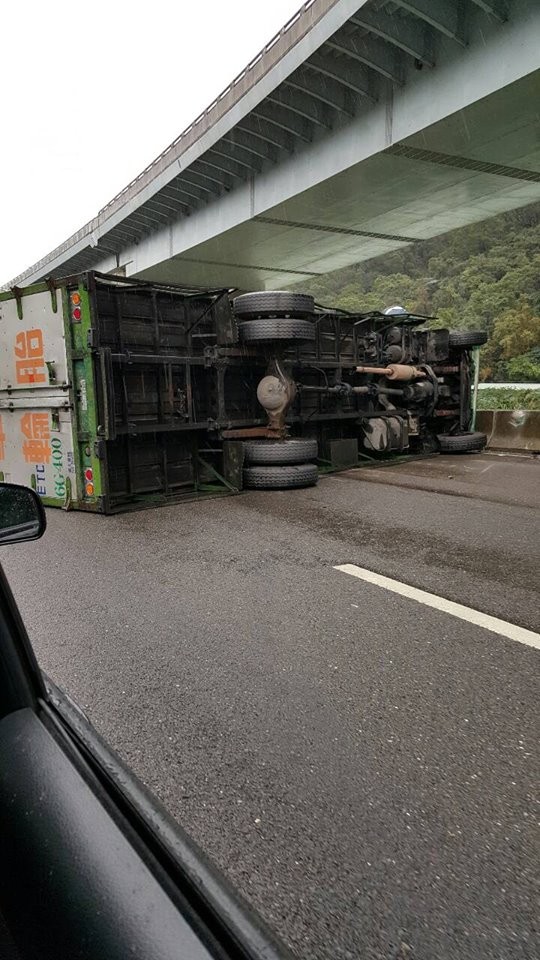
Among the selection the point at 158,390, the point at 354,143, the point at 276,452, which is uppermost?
the point at 354,143

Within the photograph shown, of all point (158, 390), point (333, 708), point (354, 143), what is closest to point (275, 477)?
point (158, 390)

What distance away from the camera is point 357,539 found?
5.32 m

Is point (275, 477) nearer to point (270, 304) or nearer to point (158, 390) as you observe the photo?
point (158, 390)

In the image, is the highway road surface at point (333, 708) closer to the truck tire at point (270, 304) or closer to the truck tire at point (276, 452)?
the truck tire at point (276, 452)

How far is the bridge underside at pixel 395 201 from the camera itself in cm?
1095

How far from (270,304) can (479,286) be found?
4364 cm

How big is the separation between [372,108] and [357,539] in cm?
1029

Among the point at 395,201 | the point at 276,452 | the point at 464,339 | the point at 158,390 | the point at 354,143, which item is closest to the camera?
the point at 158,390

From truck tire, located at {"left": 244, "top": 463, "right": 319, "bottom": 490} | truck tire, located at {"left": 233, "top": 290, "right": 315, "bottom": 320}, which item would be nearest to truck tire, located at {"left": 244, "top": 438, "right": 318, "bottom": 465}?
truck tire, located at {"left": 244, "top": 463, "right": 319, "bottom": 490}

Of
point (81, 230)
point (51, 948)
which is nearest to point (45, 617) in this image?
point (51, 948)

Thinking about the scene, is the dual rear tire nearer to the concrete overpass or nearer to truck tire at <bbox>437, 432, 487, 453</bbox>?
truck tire at <bbox>437, 432, 487, 453</bbox>

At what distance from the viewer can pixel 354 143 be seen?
12391 millimetres

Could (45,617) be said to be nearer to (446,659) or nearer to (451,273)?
(446,659)

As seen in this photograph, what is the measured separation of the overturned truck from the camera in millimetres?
6668
